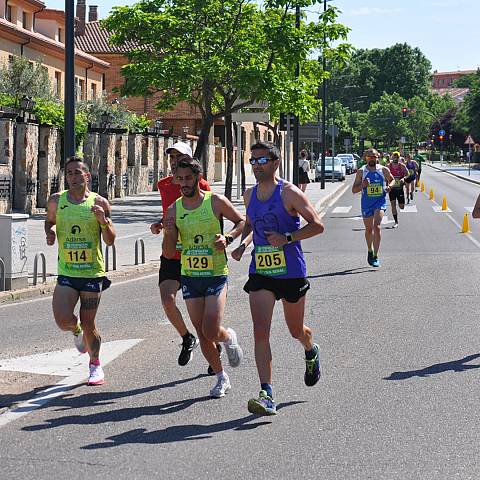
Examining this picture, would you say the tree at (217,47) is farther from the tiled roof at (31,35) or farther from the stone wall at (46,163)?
the tiled roof at (31,35)

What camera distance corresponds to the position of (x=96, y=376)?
8.09 metres

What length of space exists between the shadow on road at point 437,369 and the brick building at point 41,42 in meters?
37.3

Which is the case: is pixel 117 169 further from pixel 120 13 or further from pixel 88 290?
pixel 88 290

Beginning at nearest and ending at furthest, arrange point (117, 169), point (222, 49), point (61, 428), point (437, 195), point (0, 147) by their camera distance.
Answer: point (61, 428)
point (0, 147)
point (222, 49)
point (117, 169)
point (437, 195)

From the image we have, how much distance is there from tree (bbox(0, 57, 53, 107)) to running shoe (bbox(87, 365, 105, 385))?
34.4 meters

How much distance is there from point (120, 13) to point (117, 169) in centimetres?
762

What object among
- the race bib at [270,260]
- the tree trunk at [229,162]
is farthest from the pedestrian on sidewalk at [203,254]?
the tree trunk at [229,162]

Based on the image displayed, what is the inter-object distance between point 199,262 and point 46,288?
6983 millimetres

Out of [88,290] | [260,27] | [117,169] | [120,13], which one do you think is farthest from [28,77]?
[88,290]

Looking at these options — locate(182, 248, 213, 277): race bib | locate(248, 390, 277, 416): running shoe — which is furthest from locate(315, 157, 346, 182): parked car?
locate(248, 390, 277, 416): running shoe

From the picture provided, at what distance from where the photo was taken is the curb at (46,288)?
13336 millimetres

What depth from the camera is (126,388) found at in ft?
26.1

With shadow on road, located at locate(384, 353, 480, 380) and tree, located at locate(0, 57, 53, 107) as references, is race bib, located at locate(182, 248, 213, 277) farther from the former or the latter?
tree, located at locate(0, 57, 53, 107)

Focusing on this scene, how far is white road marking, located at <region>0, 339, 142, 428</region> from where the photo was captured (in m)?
7.28
